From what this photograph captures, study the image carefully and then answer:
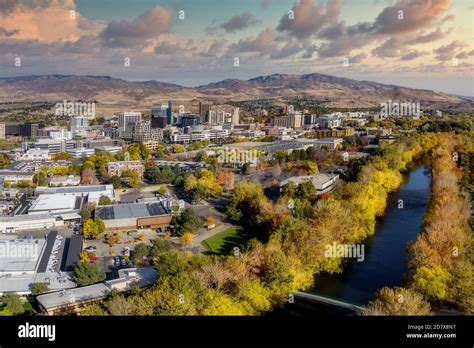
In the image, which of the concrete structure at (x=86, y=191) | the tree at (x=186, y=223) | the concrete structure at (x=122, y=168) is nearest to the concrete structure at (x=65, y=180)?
the concrete structure at (x=86, y=191)

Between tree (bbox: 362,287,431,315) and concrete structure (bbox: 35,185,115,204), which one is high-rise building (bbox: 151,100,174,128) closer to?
concrete structure (bbox: 35,185,115,204)

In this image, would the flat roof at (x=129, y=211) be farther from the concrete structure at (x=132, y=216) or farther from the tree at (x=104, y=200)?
the tree at (x=104, y=200)

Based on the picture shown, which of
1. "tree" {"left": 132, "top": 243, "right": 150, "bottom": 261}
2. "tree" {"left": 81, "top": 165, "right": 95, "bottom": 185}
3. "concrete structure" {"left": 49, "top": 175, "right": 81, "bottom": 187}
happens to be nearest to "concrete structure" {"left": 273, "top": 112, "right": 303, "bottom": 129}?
"tree" {"left": 81, "top": 165, "right": 95, "bottom": 185}

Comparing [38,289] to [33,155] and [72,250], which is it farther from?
[33,155]

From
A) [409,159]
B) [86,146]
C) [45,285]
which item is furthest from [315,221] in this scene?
[86,146]

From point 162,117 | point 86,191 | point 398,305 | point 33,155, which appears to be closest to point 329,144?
point 86,191

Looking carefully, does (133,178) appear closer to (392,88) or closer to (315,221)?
(315,221)
